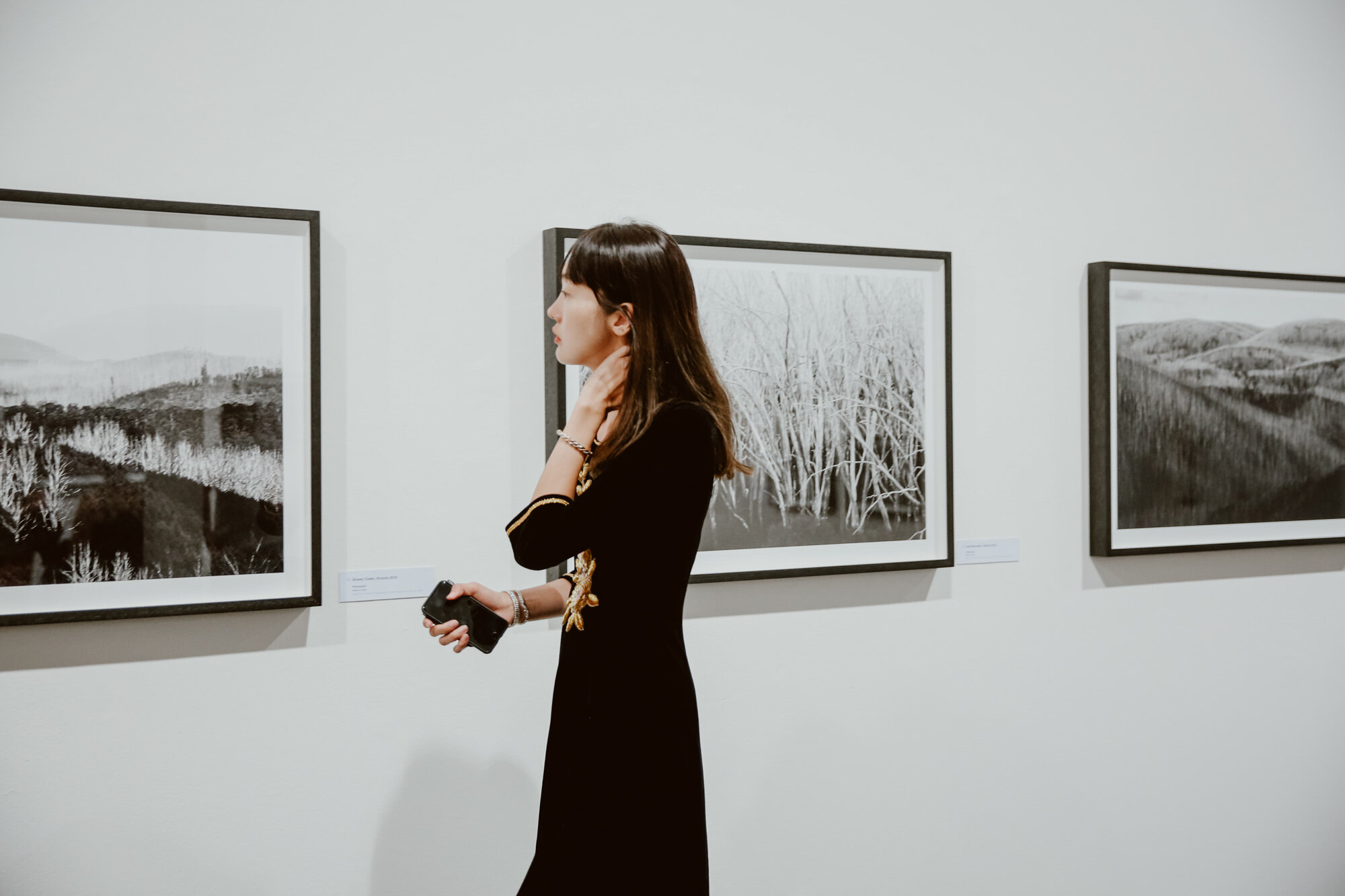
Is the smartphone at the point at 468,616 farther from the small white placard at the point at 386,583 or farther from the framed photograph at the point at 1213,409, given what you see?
the framed photograph at the point at 1213,409

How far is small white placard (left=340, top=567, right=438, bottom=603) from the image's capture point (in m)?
2.01

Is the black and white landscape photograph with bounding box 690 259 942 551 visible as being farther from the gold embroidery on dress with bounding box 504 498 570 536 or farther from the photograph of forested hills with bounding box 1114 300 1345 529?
the gold embroidery on dress with bounding box 504 498 570 536

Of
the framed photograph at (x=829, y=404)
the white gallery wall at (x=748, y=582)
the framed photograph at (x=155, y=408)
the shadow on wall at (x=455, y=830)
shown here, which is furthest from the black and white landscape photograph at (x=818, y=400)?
the framed photograph at (x=155, y=408)

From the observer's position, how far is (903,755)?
2.46 m

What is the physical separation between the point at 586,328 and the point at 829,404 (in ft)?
2.95

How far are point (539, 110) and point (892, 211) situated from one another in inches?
35.2

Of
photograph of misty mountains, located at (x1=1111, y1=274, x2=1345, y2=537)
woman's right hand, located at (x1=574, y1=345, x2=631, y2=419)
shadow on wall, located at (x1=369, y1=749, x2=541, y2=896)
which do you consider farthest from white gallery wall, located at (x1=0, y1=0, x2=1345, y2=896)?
woman's right hand, located at (x1=574, y1=345, x2=631, y2=419)

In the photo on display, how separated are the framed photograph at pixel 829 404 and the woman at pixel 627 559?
0.64m

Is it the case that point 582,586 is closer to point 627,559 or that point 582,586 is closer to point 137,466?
point 627,559

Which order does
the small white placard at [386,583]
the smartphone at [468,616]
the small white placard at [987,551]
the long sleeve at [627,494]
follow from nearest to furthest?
the long sleeve at [627,494] → the smartphone at [468,616] → the small white placard at [386,583] → the small white placard at [987,551]

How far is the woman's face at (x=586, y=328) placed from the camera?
5.22ft

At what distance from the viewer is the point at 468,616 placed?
1.62 m

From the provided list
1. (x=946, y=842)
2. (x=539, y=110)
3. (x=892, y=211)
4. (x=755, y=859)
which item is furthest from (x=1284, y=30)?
(x=755, y=859)

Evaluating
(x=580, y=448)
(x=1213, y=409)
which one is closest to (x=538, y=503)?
(x=580, y=448)
